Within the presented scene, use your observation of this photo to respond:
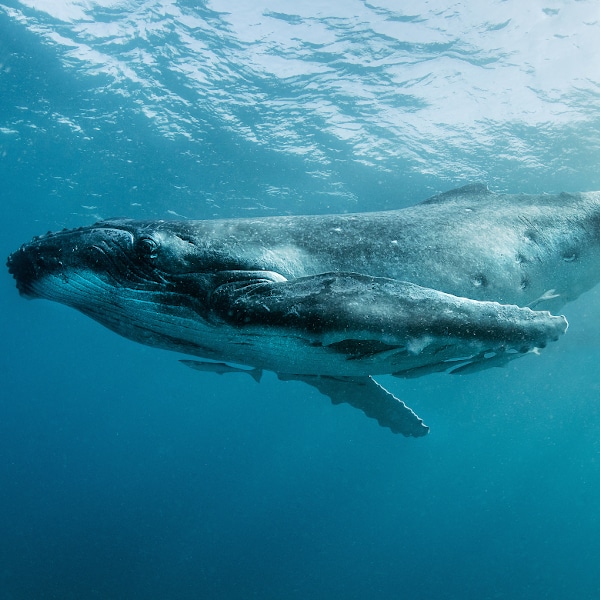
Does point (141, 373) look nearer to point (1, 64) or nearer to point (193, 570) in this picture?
point (193, 570)

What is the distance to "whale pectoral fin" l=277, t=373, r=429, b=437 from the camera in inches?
262

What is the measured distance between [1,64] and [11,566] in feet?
138

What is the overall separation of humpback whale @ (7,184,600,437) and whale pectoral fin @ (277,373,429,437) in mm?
439

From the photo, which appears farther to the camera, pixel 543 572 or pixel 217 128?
pixel 543 572

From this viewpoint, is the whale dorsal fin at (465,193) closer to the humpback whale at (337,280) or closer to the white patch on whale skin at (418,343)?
the humpback whale at (337,280)

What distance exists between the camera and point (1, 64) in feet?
62.2

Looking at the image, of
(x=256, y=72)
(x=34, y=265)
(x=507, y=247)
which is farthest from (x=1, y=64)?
(x=507, y=247)

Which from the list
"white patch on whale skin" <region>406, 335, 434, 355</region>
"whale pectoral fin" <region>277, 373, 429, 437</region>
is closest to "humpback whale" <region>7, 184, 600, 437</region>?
"white patch on whale skin" <region>406, 335, 434, 355</region>

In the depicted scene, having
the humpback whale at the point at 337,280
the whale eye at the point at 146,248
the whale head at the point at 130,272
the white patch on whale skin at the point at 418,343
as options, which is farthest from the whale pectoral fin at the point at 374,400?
the white patch on whale skin at the point at 418,343

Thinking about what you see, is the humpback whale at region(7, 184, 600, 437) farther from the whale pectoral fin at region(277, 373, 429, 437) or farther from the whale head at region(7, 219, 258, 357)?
the whale pectoral fin at region(277, 373, 429, 437)

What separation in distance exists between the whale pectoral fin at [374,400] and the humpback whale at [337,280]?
1.44ft

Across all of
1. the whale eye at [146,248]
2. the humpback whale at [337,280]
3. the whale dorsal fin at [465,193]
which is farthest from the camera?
the whale dorsal fin at [465,193]

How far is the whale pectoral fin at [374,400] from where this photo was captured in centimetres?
666

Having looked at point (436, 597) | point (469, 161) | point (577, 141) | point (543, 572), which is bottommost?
point (543, 572)
